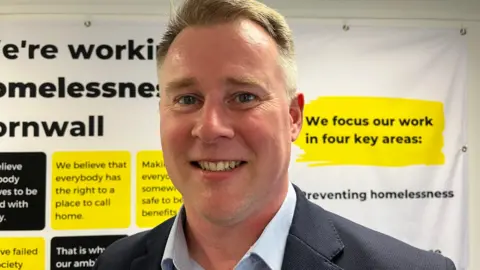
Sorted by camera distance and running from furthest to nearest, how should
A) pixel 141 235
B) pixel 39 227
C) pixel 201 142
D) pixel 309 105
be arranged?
pixel 309 105 → pixel 39 227 → pixel 141 235 → pixel 201 142

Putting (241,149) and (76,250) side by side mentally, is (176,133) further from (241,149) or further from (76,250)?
(76,250)

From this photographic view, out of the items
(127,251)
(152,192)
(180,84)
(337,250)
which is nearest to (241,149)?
(180,84)

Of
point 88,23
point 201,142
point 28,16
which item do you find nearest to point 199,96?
point 201,142

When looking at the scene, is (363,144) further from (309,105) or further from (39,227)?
(39,227)

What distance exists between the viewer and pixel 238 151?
32.0 inches

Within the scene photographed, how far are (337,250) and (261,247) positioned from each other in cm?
16

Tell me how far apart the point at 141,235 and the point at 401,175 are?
3.74 feet

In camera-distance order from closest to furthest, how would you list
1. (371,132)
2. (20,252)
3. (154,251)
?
(154,251) → (20,252) → (371,132)

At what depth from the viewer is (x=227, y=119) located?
0.80m

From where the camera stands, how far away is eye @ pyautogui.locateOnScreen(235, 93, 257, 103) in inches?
32.0

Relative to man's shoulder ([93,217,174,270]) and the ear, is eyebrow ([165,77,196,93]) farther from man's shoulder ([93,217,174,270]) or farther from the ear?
man's shoulder ([93,217,174,270])

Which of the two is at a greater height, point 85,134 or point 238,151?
point 85,134

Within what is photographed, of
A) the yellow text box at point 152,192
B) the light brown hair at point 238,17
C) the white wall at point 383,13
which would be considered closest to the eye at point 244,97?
the light brown hair at point 238,17

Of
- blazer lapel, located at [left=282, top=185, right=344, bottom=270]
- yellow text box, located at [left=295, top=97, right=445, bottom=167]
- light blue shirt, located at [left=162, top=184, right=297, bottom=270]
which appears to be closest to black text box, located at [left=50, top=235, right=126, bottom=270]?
light blue shirt, located at [left=162, top=184, right=297, bottom=270]
